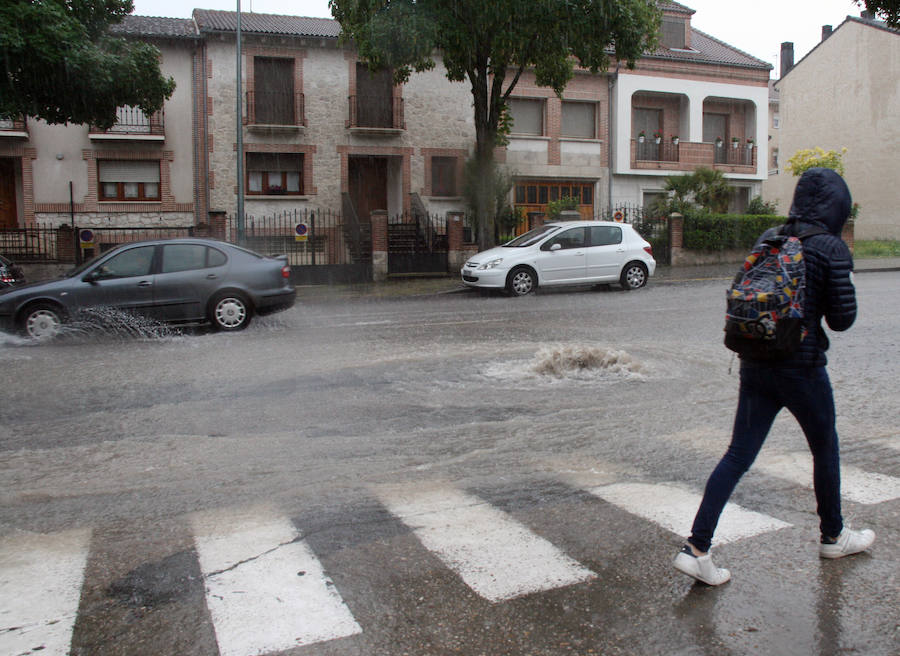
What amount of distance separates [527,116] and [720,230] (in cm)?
908

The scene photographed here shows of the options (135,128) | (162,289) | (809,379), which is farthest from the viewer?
(135,128)

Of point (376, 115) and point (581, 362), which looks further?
point (376, 115)

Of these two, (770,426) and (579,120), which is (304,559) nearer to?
(770,426)

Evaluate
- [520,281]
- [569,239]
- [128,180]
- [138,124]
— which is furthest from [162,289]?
[128,180]

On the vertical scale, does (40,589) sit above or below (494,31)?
below

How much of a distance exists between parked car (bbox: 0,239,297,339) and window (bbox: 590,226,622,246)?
27.6 ft

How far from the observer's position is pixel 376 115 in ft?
95.4

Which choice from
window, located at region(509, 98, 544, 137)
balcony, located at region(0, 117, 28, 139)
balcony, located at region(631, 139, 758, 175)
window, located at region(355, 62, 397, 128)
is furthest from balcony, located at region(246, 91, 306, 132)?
balcony, located at region(631, 139, 758, 175)

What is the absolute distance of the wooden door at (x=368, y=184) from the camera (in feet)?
99.6

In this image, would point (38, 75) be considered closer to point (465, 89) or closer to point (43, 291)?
point (43, 291)

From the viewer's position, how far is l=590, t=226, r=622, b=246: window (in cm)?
1878

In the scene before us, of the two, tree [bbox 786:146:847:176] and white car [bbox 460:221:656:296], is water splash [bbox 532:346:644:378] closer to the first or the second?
white car [bbox 460:221:656:296]

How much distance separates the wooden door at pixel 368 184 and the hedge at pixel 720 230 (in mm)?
11020

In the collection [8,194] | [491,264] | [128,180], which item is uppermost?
[128,180]
